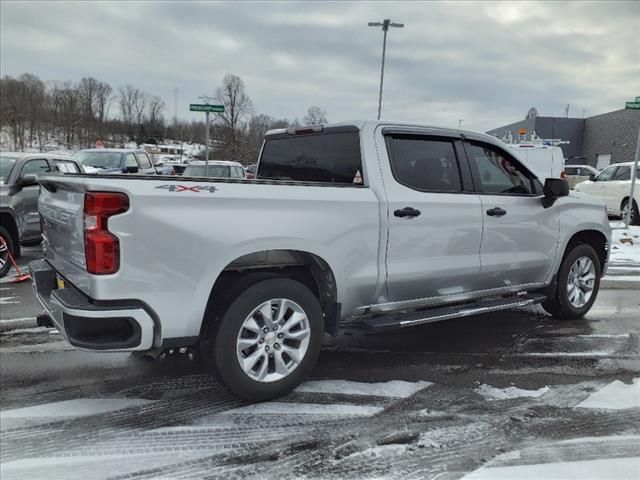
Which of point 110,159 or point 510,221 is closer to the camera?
point 510,221

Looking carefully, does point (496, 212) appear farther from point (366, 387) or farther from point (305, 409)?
point (305, 409)

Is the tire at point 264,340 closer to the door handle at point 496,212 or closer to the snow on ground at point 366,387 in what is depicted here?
the snow on ground at point 366,387

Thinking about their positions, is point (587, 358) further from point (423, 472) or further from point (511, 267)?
point (423, 472)

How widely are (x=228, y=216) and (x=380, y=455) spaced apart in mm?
1696

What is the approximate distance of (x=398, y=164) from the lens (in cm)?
430

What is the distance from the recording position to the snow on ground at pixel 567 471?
110 inches

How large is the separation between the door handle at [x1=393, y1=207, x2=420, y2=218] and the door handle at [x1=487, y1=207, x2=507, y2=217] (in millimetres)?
915

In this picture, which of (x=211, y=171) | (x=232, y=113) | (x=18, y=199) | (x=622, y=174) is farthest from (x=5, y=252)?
(x=232, y=113)

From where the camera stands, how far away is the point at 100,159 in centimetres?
→ 1518

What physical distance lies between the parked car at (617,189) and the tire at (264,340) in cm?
1427

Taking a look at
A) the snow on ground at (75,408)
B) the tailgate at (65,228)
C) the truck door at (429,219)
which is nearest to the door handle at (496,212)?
the truck door at (429,219)

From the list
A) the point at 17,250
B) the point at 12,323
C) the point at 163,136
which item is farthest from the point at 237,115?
the point at 163,136

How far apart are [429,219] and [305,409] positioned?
5.88 feet

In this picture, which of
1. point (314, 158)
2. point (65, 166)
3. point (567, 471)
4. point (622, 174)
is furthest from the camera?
point (622, 174)
